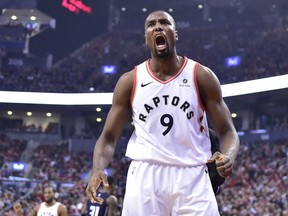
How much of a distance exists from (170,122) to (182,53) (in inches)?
1178

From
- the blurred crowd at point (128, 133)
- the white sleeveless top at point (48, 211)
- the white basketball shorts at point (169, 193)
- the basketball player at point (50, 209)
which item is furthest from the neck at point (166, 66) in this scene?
the blurred crowd at point (128, 133)

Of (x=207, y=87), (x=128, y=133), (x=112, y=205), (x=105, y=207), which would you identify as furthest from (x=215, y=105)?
(x=128, y=133)

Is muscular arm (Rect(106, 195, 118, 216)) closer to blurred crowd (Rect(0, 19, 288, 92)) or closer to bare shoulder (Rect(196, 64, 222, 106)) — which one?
bare shoulder (Rect(196, 64, 222, 106))

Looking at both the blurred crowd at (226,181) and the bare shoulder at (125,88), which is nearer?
the bare shoulder at (125,88)

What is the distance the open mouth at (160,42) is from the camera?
12.0 ft

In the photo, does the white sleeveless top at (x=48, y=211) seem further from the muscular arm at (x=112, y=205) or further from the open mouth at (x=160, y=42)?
the open mouth at (x=160, y=42)

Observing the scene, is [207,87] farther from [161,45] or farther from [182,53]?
[182,53]

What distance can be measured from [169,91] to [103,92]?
92.8 ft

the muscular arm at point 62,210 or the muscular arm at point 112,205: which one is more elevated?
the muscular arm at point 112,205

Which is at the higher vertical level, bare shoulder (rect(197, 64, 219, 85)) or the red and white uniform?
bare shoulder (rect(197, 64, 219, 85))

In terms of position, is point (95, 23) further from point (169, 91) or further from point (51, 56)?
point (169, 91)


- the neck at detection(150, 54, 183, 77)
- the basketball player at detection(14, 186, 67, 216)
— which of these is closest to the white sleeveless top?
the basketball player at detection(14, 186, 67, 216)

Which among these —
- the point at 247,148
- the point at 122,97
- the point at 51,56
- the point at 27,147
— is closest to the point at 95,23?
the point at 51,56

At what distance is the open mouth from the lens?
3652mm
